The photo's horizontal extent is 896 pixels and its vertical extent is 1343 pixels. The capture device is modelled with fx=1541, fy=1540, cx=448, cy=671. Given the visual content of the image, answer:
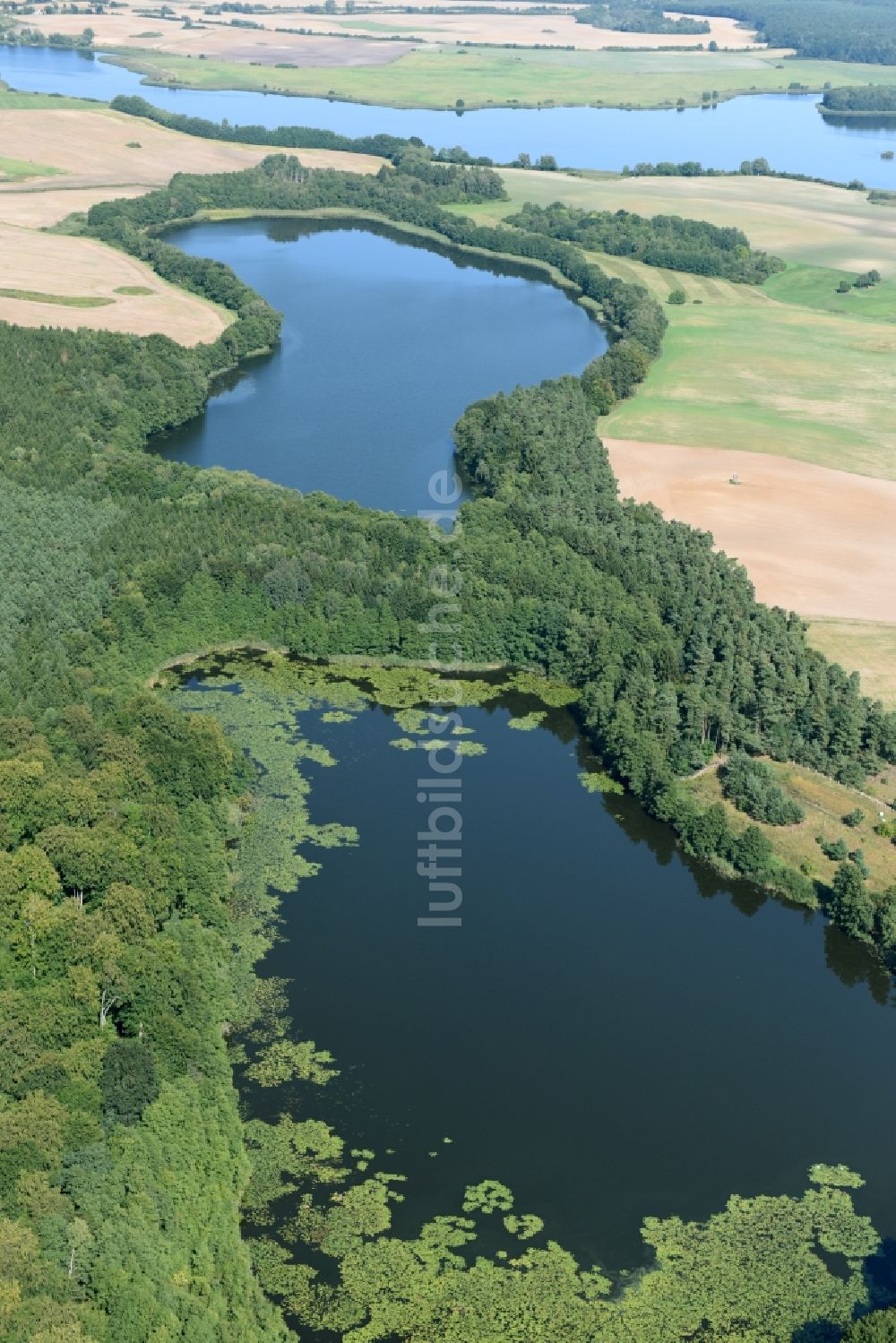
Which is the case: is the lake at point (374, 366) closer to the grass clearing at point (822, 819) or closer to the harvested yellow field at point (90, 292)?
the harvested yellow field at point (90, 292)

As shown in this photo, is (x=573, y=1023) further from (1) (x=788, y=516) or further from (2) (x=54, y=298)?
(2) (x=54, y=298)

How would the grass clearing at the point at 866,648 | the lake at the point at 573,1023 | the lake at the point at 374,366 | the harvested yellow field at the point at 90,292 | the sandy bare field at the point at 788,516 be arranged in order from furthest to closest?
the harvested yellow field at the point at 90,292 → the lake at the point at 374,366 → the sandy bare field at the point at 788,516 → the grass clearing at the point at 866,648 → the lake at the point at 573,1023

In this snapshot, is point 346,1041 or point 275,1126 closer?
point 275,1126

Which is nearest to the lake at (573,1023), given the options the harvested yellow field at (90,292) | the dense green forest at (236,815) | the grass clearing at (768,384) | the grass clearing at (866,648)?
the dense green forest at (236,815)

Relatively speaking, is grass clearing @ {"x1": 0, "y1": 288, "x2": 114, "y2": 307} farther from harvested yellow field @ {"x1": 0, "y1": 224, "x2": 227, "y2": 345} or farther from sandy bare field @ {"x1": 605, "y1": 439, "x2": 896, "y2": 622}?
sandy bare field @ {"x1": 605, "y1": 439, "x2": 896, "y2": 622}

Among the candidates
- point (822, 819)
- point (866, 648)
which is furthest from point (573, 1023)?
point (866, 648)

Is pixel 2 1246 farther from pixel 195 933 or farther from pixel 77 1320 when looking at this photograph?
pixel 195 933

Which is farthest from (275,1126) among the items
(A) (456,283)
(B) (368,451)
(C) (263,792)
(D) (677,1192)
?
(A) (456,283)
